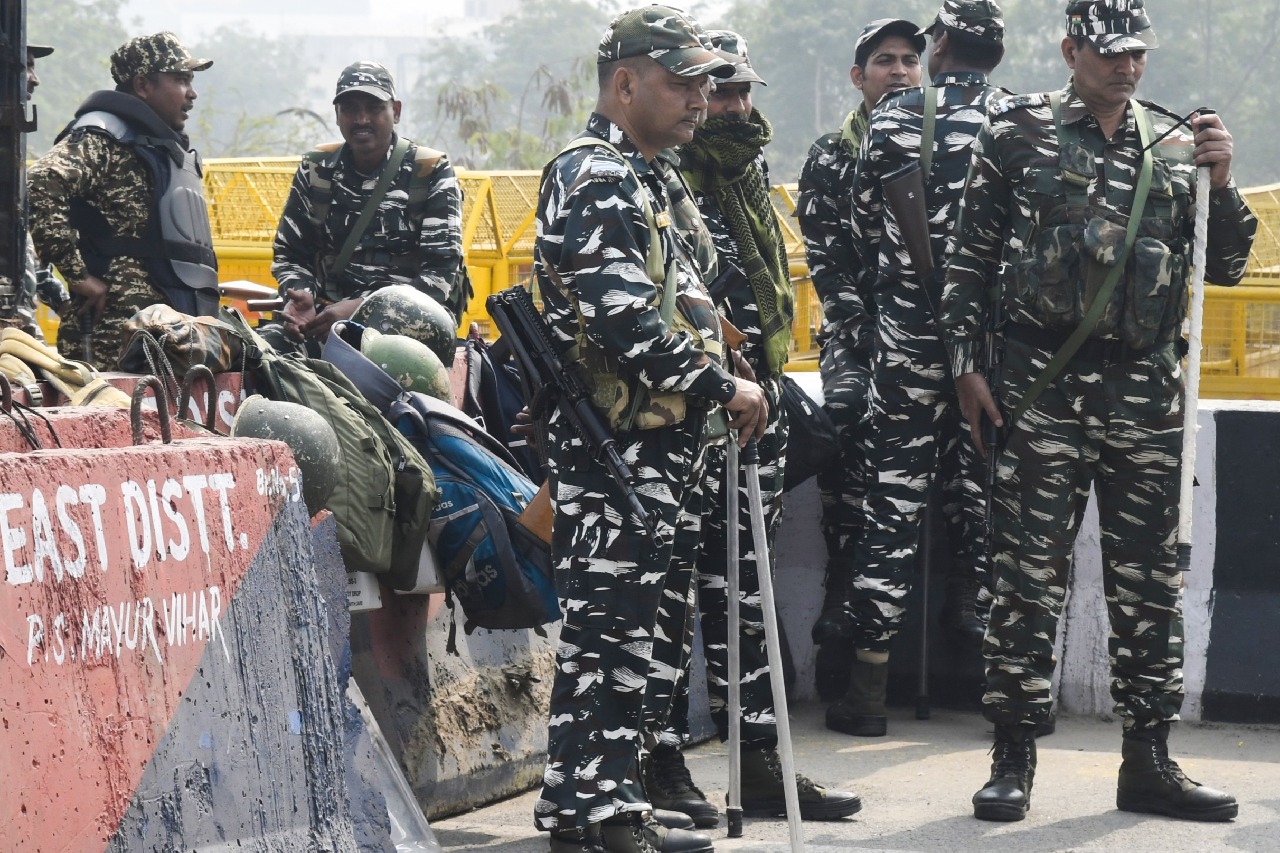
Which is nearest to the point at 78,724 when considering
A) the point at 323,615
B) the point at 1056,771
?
the point at 323,615

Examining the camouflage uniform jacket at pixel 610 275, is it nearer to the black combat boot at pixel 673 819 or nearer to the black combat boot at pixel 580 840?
the black combat boot at pixel 580 840

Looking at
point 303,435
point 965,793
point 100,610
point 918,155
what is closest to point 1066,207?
point 918,155

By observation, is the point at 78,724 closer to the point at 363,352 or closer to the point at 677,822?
the point at 677,822

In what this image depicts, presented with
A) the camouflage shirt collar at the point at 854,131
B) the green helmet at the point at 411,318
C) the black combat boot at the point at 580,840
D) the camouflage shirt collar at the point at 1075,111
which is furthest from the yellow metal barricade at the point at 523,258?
the black combat boot at the point at 580,840

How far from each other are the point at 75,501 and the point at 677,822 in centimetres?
230

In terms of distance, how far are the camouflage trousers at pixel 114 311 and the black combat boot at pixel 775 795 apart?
337cm

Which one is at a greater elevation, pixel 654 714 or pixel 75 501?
pixel 75 501

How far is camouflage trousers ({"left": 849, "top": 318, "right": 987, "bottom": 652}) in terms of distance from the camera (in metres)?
6.57

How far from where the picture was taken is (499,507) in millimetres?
5426

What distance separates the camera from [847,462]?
7031mm

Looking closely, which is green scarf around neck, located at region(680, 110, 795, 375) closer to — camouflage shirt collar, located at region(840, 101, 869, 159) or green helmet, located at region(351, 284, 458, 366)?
green helmet, located at region(351, 284, 458, 366)

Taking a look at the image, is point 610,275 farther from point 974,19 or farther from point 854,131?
point 854,131

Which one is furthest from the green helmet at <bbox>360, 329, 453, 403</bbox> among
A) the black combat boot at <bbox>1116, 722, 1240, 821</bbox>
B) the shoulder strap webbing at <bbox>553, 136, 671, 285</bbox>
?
the black combat boot at <bbox>1116, 722, 1240, 821</bbox>

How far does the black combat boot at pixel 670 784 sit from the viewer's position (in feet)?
17.5
